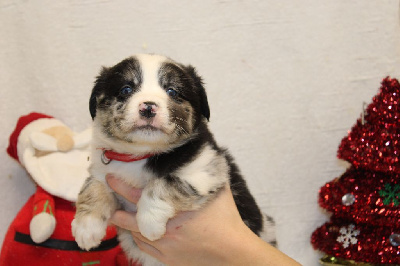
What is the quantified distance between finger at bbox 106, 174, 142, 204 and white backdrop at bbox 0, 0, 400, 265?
3.51 feet

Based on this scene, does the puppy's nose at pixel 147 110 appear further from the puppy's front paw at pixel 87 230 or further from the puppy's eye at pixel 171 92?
the puppy's front paw at pixel 87 230

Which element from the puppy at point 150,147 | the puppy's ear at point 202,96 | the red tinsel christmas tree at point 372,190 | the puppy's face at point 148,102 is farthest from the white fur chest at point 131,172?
the red tinsel christmas tree at point 372,190

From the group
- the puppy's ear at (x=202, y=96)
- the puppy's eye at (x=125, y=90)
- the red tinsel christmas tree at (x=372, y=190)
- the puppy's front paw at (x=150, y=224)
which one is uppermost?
the puppy's eye at (x=125, y=90)

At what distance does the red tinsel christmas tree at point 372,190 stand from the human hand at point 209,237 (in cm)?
73

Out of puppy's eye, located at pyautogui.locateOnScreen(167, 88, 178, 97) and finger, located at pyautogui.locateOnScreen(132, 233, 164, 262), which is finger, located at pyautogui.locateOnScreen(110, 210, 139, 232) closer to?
finger, located at pyautogui.locateOnScreen(132, 233, 164, 262)

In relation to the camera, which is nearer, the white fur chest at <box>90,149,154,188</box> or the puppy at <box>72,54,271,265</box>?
the puppy at <box>72,54,271,265</box>

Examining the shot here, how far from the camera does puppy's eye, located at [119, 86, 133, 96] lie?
1.83 meters

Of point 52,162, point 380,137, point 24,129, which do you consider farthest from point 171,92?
point 380,137

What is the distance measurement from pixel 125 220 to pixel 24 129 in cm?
100

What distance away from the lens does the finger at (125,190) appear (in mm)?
1898

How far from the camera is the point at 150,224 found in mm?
1711

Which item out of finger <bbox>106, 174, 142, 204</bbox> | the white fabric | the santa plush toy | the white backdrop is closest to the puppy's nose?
finger <bbox>106, 174, 142, 204</bbox>

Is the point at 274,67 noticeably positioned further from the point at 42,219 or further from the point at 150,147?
the point at 42,219

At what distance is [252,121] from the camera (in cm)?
299
